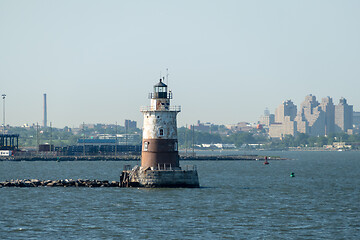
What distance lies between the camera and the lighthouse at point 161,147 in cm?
7319

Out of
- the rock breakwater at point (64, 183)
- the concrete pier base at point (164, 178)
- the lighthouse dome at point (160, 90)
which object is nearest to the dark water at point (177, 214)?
the concrete pier base at point (164, 178)

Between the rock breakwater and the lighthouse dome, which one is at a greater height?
the lighthouse dome

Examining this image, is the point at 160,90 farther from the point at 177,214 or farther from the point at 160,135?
Answer: the point at 177,214

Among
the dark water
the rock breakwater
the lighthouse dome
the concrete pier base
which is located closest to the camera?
the dark water

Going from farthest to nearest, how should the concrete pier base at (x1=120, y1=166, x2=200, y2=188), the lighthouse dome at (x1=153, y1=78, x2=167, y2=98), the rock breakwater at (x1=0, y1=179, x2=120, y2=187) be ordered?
1. the rock breakwater at (x1=0, y1=179, x2=120, y2=187)
2. the lighthouse dome at (x1=153, y1=78, x2=167, y2=98)
3. the concrete pier base at (x1=120, y1=166, x2=200, y2=188)

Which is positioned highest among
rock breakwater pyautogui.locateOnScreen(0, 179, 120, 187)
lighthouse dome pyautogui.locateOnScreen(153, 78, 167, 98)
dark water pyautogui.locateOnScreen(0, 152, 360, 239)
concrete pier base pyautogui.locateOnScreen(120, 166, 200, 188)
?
lighthouse dome pyautogui.locateOnScreen(153, 78, 167, 98)

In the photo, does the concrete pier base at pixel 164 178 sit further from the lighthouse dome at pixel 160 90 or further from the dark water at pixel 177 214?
the lighthouse dome at pixel 160 90

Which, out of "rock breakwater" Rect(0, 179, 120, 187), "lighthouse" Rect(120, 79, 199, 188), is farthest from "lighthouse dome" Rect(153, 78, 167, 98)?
"rock breakwater" Rect(0, 179, 120, 187)

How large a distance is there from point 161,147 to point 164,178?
3.18 meters

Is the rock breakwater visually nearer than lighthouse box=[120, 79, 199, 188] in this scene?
No

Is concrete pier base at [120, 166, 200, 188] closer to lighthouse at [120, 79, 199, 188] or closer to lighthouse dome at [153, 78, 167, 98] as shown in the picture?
lighthouse at [120, 79, 199, 188]

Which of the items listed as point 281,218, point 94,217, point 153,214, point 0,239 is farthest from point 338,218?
point 0,239

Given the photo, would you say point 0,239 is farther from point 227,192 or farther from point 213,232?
point 227,192

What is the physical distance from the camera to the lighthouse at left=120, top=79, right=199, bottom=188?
2881 inches
